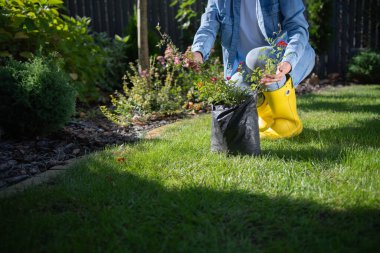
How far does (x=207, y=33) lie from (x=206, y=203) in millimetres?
1408

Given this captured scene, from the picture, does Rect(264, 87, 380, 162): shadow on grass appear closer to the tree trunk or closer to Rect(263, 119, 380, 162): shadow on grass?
Rect(263, 119, 380, 162): shadow on grass

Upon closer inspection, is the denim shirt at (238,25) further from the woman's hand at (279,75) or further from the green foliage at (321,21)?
the green foliage at (321,21)

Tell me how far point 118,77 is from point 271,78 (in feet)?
13.3

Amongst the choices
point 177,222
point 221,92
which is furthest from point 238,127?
point 177,222

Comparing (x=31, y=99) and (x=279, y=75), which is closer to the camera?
(x=279, y=75)

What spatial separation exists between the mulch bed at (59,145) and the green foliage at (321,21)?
4.31m

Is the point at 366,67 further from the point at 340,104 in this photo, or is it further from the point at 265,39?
the point at 265,39

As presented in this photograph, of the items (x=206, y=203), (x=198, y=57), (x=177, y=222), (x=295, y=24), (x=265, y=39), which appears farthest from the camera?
(x=265, y=39)

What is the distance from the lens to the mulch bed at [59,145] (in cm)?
240

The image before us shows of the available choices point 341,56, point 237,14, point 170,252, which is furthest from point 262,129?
point 341,56

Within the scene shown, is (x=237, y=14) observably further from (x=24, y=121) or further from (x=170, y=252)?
(x=170, y=252)

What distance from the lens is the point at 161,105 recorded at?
422cm

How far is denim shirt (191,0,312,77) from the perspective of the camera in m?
2.67

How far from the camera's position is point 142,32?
14.7 ft
